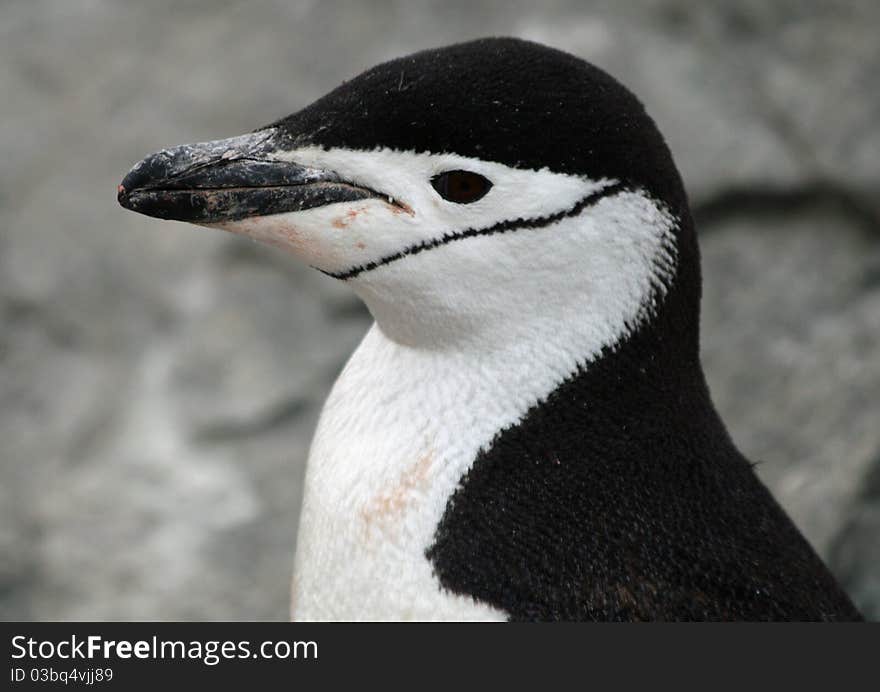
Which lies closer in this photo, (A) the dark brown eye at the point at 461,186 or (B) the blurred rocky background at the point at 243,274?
(A) the dark brown eye at the point at 461,186

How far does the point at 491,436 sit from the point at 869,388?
155 centimetres

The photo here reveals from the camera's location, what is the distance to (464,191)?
1630 mm

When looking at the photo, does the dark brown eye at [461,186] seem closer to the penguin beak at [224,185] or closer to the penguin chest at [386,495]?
the penguin beak at [224,185]

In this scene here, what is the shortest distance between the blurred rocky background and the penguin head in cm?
138

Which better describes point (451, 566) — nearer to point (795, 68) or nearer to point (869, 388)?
point (869, 388)

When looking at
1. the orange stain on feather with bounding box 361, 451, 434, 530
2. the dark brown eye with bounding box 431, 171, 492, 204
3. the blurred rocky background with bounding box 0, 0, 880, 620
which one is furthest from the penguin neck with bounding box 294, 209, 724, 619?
the blurred rocky background with bounding box 0, 0, 880, 620

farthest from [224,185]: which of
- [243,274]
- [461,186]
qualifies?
[243,274]

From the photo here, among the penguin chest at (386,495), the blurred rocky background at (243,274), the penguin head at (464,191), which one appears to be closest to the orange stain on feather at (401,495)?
the penguin chest at (386,495)

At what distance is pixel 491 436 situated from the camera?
171cm

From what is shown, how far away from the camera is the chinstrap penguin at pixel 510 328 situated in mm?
1635

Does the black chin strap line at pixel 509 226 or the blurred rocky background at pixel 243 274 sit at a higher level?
the blurred rocky background at pixel 243 274

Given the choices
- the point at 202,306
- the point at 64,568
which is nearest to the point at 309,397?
the point at 202,306

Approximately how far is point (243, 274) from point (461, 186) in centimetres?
194

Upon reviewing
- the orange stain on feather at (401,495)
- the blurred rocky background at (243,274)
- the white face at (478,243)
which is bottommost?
the orange stain on feather at (401,495)
